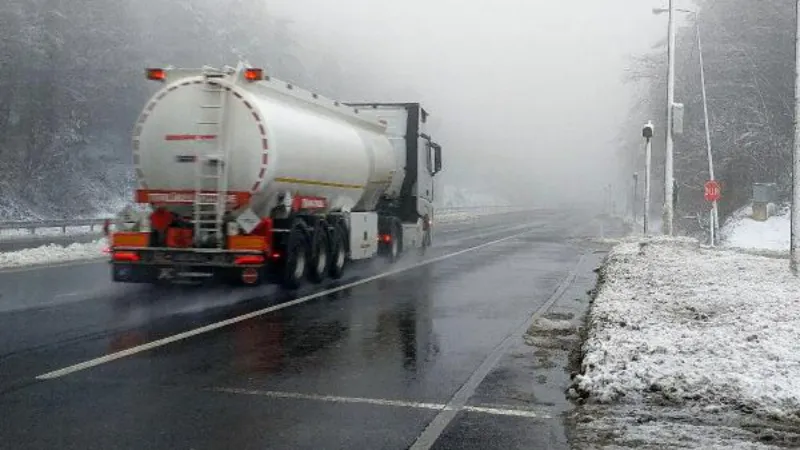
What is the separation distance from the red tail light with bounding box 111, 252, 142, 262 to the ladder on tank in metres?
1.27

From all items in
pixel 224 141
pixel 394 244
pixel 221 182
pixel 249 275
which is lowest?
pixel 249 275

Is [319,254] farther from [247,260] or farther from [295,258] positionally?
[247,260]

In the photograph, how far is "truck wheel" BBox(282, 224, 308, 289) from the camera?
558 inches

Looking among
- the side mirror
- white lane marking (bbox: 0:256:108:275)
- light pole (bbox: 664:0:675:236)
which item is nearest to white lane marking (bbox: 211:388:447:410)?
white lane marking (bbox: 0:256:108:275)

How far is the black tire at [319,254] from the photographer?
1545 centimetres

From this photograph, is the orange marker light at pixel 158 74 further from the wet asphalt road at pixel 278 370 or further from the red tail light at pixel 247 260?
the wet asphalt road at pixel 278 370

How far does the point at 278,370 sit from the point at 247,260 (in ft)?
18.0

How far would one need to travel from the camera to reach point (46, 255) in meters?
21.3

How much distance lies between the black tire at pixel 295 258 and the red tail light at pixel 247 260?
0.98m

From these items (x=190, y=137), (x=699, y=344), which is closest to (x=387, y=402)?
(x=699, y=344)

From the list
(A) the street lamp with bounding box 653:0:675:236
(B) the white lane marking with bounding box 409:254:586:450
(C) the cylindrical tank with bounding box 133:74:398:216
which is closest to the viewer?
(B) the white lane marking with bounding box 409:254:586:450

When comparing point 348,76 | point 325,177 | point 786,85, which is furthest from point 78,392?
point 348,76

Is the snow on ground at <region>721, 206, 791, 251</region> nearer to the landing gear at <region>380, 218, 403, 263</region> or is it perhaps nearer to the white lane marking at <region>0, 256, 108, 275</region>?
the landing gear at <region>380, 218, 403, 263</region>

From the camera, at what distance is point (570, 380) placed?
7668 mm
